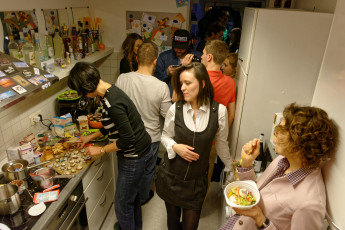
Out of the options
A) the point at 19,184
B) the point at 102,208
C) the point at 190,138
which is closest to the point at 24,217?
the point at 19,184

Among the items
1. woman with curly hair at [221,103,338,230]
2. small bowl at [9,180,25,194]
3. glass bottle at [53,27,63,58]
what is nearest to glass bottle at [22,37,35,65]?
glass bottle at [53,27,63,58]

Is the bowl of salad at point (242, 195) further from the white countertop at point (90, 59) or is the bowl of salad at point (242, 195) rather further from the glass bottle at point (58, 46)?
the glass bottle at point (58, 46)

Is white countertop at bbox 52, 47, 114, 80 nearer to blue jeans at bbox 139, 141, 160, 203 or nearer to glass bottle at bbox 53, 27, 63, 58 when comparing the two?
glass bottle at bbox 53, 27, 63, 58

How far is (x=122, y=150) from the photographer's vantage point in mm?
2064

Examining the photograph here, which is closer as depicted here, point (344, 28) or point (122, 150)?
→ point (344, 28)

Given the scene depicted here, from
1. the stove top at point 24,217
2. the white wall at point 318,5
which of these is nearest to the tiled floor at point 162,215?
the stove top at point 24,217

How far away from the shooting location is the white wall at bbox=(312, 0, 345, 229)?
1.08m

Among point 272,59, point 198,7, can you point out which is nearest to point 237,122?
point 272,59

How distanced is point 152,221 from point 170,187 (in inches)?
38.9

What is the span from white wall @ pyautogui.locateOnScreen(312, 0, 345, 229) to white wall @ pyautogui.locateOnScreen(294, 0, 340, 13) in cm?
92

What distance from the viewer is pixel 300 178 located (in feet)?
3.93

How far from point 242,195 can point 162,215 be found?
68.3 inches

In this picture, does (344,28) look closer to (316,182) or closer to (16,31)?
(316,182)

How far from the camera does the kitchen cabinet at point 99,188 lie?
2166 millimetres
